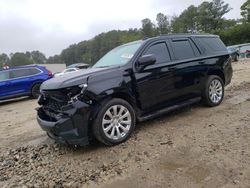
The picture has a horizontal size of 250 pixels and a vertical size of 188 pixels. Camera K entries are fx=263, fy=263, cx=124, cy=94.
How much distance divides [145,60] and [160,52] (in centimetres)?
71

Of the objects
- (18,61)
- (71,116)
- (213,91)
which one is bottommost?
(213,91)

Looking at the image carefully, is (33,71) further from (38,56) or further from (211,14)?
(38,56)

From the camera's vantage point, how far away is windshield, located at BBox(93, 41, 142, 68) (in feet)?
16.4

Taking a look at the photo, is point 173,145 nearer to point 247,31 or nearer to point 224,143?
point 224,143

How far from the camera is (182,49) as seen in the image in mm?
5629

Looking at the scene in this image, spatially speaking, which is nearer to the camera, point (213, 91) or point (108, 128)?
point (108, 128)

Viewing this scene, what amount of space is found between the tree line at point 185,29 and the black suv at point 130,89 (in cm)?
4070

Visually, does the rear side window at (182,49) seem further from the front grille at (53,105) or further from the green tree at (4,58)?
the green tree at (4,58)

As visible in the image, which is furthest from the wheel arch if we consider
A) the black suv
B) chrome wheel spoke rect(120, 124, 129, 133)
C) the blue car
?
the blue car

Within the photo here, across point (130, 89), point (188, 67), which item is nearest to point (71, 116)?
point (130, 89)

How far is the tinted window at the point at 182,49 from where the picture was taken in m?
5.46

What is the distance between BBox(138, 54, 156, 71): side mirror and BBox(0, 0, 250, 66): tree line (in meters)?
41.9

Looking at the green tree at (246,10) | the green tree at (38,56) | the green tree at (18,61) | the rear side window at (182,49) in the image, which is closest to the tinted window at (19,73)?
the rear side window at (182,49)

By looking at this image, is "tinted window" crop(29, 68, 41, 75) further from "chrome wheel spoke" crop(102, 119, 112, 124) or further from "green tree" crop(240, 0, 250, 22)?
"green tree" crop(240, 0, 250, 22)
